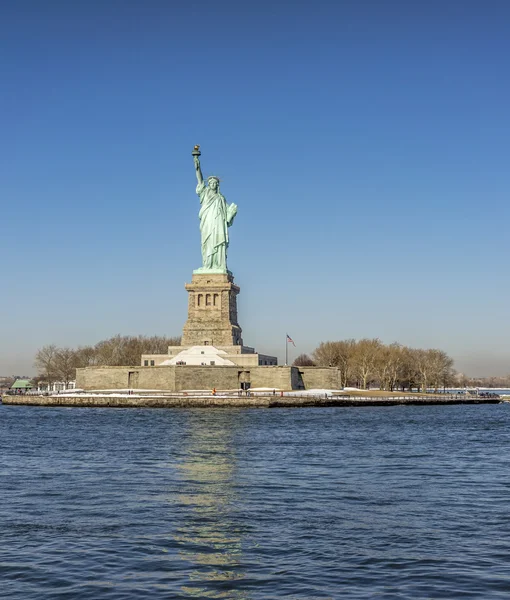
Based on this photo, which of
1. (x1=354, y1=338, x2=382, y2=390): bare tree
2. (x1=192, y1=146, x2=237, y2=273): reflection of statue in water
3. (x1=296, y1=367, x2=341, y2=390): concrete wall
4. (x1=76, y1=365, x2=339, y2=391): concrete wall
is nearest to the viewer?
(x1=76, y1=365, x2=339, y2=391): concrete wall

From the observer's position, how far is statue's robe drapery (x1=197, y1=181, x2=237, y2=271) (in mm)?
91750

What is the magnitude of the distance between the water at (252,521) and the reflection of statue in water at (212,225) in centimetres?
5668

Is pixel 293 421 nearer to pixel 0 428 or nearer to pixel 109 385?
pixel 0 428

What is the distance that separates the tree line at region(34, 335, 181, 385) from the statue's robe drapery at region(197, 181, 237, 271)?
1038 inches

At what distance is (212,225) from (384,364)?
33383 mm

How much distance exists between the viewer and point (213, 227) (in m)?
91.6

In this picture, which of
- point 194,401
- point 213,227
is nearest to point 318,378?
point 213,227

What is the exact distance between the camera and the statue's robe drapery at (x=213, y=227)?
301ft

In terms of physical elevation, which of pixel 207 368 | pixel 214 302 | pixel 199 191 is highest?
pixel 199 191

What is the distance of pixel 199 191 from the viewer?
3632 inches

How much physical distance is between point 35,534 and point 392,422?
39.6 metres

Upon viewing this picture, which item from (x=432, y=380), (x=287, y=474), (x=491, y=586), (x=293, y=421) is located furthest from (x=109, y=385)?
(x=491, y=586)

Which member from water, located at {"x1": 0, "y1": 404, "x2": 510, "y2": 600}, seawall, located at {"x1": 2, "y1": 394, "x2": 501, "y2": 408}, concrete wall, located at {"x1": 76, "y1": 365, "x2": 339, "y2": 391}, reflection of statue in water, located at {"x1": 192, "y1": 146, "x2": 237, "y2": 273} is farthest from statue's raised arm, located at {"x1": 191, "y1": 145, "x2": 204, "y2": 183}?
water, located at {"x1": 0, "y1": 404, "x2": 510, "y2": 600}

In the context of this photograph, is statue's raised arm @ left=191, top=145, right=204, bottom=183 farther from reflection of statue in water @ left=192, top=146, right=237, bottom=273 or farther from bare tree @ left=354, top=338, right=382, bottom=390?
bare tree @ left=354, top=338, right=382, bottom=390
